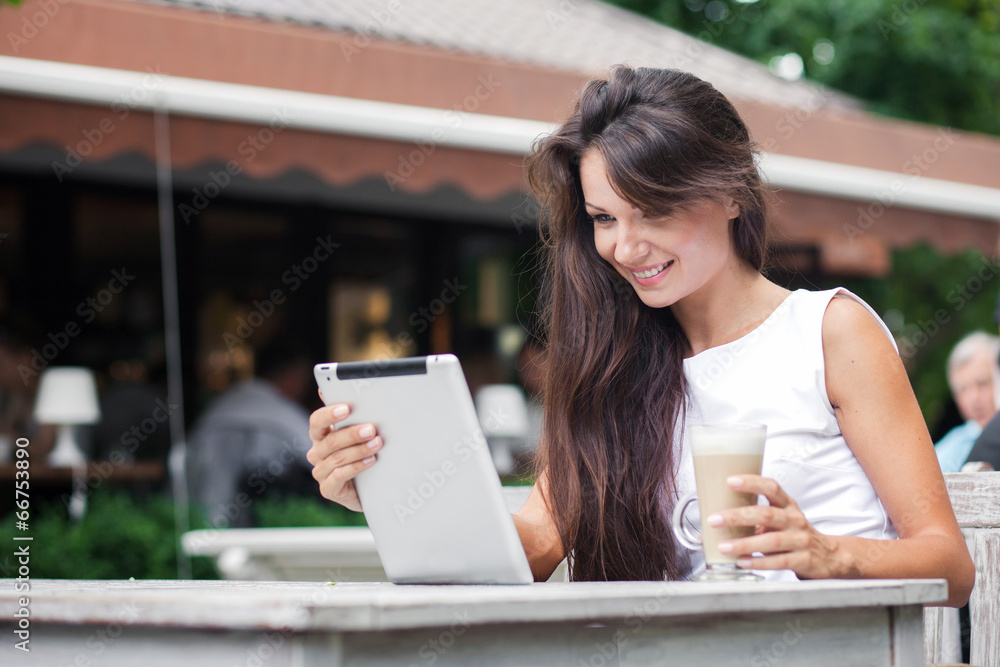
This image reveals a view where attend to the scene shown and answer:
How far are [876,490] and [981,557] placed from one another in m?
0.38

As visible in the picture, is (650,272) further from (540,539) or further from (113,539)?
(113,539)

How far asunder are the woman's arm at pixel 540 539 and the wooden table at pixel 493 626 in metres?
0.58

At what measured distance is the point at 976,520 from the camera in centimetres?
178

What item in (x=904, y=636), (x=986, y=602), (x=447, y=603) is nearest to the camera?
(x=447, y=603)

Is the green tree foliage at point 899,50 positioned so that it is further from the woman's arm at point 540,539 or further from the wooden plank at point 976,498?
the woman's arm at point 540,539

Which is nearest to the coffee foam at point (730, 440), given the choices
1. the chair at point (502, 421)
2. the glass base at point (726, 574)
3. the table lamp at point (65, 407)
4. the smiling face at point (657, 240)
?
the glass base at point (726, 574)

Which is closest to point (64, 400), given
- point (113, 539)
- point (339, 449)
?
point (113, 539)

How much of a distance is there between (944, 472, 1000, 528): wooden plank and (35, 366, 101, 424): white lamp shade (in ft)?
13.9

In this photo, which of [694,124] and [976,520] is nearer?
[694,124]

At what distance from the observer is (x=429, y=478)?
126cm

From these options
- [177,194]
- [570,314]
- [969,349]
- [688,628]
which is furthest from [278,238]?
[688,628]

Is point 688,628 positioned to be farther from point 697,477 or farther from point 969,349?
point 969,349

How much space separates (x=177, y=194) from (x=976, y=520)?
18.6ft

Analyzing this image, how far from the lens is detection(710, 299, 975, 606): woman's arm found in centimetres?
119
